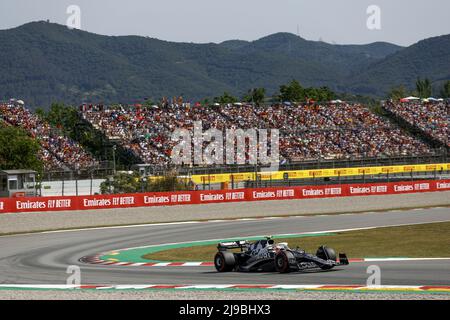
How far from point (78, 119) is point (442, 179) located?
30.4 metres

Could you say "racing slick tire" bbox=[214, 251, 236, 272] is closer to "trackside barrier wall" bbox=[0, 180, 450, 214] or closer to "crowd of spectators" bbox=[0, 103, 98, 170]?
"trackside barrier wall" bbox=[0, 180, 450, 214]

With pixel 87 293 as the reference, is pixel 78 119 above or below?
above

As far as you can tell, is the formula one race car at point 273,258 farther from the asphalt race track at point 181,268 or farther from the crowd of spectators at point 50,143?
the crowd of spectators at point 50,143

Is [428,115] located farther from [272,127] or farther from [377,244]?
[377,244]

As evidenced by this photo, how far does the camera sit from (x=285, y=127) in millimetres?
67688

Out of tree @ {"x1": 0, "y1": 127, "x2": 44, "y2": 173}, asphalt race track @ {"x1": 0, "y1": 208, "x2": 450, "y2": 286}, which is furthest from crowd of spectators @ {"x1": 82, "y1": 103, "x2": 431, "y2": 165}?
→ asphalt race track @ {"x1": 0, "y1": 208, "x2": 450, "y2": 286}

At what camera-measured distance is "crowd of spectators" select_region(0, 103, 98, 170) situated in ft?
185

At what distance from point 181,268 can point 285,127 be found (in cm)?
4730

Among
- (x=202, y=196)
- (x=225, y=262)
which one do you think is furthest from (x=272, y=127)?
(x=225, y=262)

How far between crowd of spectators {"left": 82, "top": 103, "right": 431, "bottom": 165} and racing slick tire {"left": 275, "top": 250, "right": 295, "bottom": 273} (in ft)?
134

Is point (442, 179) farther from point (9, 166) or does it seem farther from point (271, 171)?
point (9, 166)

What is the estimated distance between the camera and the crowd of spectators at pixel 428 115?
71062 millimetres

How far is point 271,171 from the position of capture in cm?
5541
